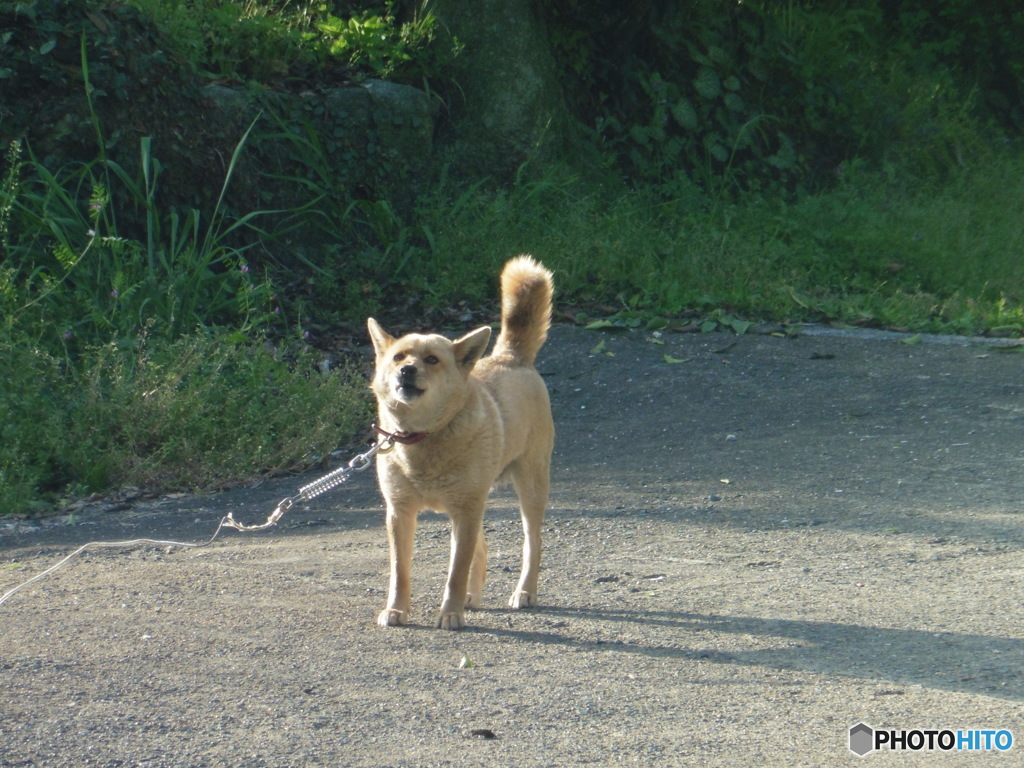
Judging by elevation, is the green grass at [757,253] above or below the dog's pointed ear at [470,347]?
below

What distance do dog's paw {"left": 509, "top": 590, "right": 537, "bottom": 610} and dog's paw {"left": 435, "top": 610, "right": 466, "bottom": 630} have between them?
333 millimetres

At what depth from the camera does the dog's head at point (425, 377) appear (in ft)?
14.4

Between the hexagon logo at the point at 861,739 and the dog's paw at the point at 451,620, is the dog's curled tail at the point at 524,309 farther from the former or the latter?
the hexagon logo at the point at 861,739

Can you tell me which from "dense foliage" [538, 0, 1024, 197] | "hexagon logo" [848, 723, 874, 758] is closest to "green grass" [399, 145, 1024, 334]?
"dense foliage" [538, 0, 1024, 197]

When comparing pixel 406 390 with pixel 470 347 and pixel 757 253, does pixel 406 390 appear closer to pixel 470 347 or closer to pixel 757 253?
pixel 470 347

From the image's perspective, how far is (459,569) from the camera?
456 cm

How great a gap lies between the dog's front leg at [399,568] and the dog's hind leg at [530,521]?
49cm

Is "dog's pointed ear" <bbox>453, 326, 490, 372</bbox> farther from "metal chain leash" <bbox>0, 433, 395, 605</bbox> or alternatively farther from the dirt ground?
the dirt ground

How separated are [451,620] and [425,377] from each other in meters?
0.97

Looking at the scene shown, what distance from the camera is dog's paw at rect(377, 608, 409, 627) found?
14.9 ft

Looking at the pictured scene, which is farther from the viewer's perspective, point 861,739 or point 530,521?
point 530,521

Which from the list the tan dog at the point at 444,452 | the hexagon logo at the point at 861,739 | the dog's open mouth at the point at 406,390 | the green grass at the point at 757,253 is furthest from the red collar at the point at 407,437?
the green grass at the point at 757,253

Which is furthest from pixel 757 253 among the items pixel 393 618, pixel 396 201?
pixel 393 618

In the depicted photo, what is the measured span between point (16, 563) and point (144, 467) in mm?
1507
